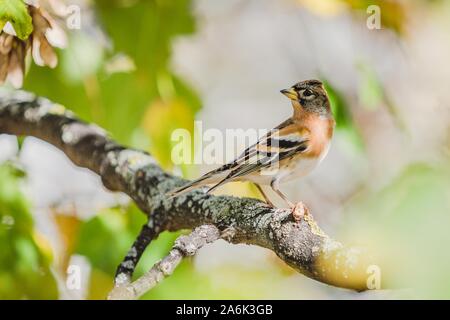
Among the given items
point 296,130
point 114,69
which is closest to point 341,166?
point 296,130

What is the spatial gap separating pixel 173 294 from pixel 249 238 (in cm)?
24

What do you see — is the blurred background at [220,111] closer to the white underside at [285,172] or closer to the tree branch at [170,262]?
the white underside at [285,172]

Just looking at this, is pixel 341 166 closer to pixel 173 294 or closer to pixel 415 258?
pixel 415 258

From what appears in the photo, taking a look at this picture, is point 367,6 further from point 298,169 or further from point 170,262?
point 170,262

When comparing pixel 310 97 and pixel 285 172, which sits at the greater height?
pixel 310 97

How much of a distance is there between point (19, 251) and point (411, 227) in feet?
1.83

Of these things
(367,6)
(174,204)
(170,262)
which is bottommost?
(170,262)

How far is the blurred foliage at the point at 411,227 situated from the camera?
2.84ft

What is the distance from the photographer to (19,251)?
1000 millimetres

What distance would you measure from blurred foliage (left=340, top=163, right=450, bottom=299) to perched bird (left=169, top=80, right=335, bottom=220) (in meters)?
0.11

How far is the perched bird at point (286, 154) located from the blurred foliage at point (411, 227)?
0.37 ft

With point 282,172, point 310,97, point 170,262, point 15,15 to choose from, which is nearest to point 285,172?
point 282,172

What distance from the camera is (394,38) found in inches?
40.3

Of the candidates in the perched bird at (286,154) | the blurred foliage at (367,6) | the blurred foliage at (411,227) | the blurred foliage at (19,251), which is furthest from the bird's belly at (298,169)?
the blurred foliage at (19,251)
